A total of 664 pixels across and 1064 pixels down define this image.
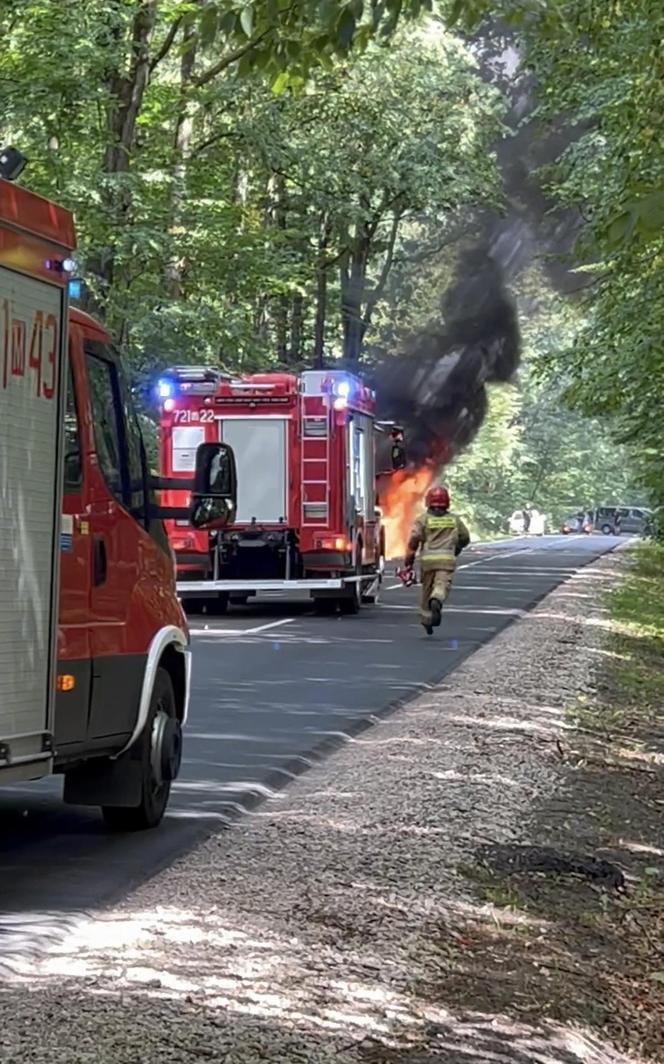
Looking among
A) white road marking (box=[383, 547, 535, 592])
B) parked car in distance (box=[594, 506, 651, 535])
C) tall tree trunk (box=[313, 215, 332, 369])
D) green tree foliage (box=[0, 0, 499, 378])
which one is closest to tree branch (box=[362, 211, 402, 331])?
green tree foliage (box=[0, 0, 499, 378])

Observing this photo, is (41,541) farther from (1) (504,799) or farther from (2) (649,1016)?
(1) (504,799)

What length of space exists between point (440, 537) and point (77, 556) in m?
12.7

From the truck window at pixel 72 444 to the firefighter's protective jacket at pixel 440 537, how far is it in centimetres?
1247

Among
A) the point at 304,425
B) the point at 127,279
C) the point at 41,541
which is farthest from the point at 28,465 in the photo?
the point at 127,279

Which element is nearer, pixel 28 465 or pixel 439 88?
pixel 28 465

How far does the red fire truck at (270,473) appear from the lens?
81.1ft

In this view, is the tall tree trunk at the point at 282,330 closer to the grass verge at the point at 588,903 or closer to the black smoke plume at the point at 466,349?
the black smoke plume at the point at 466,349

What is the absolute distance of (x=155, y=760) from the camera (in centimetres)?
852

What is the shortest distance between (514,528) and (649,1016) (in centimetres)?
9998

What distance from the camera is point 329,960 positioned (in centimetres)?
610

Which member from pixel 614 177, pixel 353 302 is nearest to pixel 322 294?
pixel 353 302

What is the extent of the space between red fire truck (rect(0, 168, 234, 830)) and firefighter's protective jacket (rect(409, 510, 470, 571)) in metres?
11.1

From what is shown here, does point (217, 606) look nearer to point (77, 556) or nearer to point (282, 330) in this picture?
point (77, 556)

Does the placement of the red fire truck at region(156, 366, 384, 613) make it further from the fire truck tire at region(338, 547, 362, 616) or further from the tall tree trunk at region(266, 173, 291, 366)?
the tall tree trunk at region(266, 173, 291, 366)
